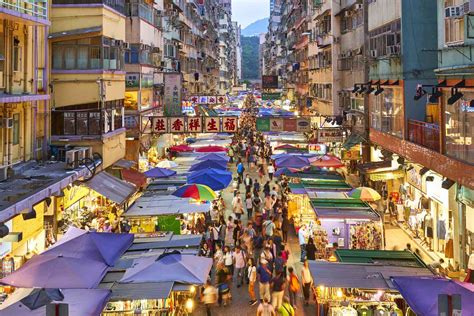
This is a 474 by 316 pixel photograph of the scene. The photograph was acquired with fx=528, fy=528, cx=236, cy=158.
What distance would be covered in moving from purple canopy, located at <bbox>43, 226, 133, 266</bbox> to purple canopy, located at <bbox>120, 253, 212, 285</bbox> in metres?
0.64

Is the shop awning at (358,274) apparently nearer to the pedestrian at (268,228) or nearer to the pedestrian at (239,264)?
the pedestrian at (239,264)

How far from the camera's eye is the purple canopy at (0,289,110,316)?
27.5 ft

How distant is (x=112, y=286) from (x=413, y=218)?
45.2ft

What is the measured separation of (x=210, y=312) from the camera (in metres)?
13.2

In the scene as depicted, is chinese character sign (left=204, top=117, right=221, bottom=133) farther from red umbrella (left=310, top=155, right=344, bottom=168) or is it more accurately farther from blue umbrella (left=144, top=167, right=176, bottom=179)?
red umbrella (left=310, top=155, right=344, bottom=168)

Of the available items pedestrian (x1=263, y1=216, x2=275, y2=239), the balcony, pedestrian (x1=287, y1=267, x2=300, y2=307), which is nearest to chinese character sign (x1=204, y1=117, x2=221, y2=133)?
pedestrian (x1=263, y1=216, x2=275, y2=239)

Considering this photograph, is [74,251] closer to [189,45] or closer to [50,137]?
[50,137]

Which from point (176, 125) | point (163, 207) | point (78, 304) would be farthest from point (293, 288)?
point (176, 125)

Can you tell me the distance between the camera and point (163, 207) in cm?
1794

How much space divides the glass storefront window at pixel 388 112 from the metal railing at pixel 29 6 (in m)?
13.6

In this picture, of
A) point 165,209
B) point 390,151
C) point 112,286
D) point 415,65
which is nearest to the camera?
point 112,286

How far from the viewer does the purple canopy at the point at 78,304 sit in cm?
838

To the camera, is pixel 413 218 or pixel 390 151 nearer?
pixel 413 218

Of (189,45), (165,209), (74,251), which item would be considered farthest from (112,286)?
(189,45)
